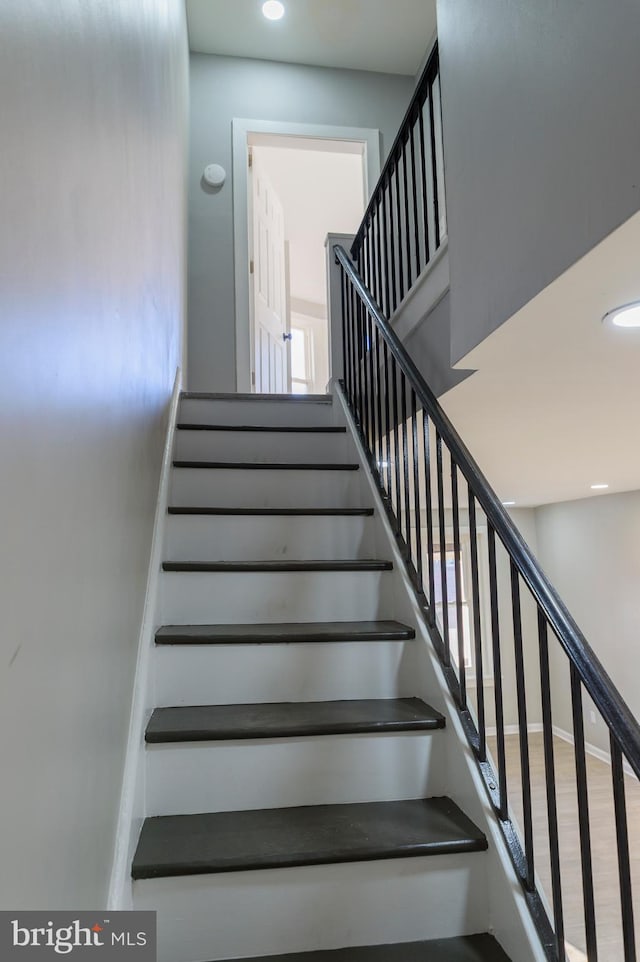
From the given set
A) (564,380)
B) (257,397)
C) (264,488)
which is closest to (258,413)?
(257,397)

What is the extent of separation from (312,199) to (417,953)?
22.1ft

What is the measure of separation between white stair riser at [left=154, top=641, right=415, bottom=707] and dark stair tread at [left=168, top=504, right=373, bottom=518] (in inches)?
25.4

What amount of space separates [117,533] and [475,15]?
1541 mm

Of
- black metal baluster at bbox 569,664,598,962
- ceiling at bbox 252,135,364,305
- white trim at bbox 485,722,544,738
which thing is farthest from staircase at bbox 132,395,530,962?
white trim at bbox 485,722,544,738

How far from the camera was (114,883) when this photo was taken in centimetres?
118

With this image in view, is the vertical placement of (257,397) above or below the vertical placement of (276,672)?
above

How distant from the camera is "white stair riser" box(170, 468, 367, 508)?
2.58 meters

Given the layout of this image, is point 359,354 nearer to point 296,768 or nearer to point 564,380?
point 564,380

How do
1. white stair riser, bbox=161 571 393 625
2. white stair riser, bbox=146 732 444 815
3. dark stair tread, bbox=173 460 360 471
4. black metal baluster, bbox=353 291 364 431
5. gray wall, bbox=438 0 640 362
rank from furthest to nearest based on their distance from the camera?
black metal baluster, bbox=353 291 364 431 < dark stair tread, bbox=173 460 360 471 < white stair riser, bbox=161 571 393 625 < white stair riser, bbox=146 732 444 815 < gray wall, bbox=438 0 640 362

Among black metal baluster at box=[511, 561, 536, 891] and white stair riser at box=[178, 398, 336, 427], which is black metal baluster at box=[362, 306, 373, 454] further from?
black metal baluster at box=[511, 561, 536, 891]

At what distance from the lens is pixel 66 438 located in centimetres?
86

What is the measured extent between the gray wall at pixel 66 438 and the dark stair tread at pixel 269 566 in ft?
1.31

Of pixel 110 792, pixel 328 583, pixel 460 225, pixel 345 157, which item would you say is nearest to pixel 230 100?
pixel 345 157

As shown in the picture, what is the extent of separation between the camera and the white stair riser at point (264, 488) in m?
2.58
